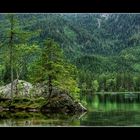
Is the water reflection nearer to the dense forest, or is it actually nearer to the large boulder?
the dense forest

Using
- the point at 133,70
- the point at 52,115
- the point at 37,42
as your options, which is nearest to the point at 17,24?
the point at 37,42

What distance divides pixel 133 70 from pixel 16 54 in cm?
199

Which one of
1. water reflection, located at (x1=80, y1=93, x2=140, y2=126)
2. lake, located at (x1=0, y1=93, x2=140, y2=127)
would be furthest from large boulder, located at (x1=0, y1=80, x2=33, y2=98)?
water reflection, located at (x1=80, y1=93, x2=140, y2=126)

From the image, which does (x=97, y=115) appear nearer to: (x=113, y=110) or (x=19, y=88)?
(x=113, y=110)

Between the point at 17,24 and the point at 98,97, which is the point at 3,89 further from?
the point at 98,97

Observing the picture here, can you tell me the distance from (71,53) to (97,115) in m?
1.14

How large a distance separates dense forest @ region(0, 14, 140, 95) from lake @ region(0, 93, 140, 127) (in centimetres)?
20

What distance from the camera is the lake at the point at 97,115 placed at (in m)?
5.49

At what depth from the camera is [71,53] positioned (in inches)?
245

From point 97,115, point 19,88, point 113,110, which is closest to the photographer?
point 97,115

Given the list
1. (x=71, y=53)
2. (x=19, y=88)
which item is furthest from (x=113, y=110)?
(x=19, y=88)

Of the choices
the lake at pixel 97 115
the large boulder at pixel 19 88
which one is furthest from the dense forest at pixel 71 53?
the lake at pixel 97 115

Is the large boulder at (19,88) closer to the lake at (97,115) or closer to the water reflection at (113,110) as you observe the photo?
the lake at (97,115)

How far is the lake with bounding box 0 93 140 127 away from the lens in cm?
549
